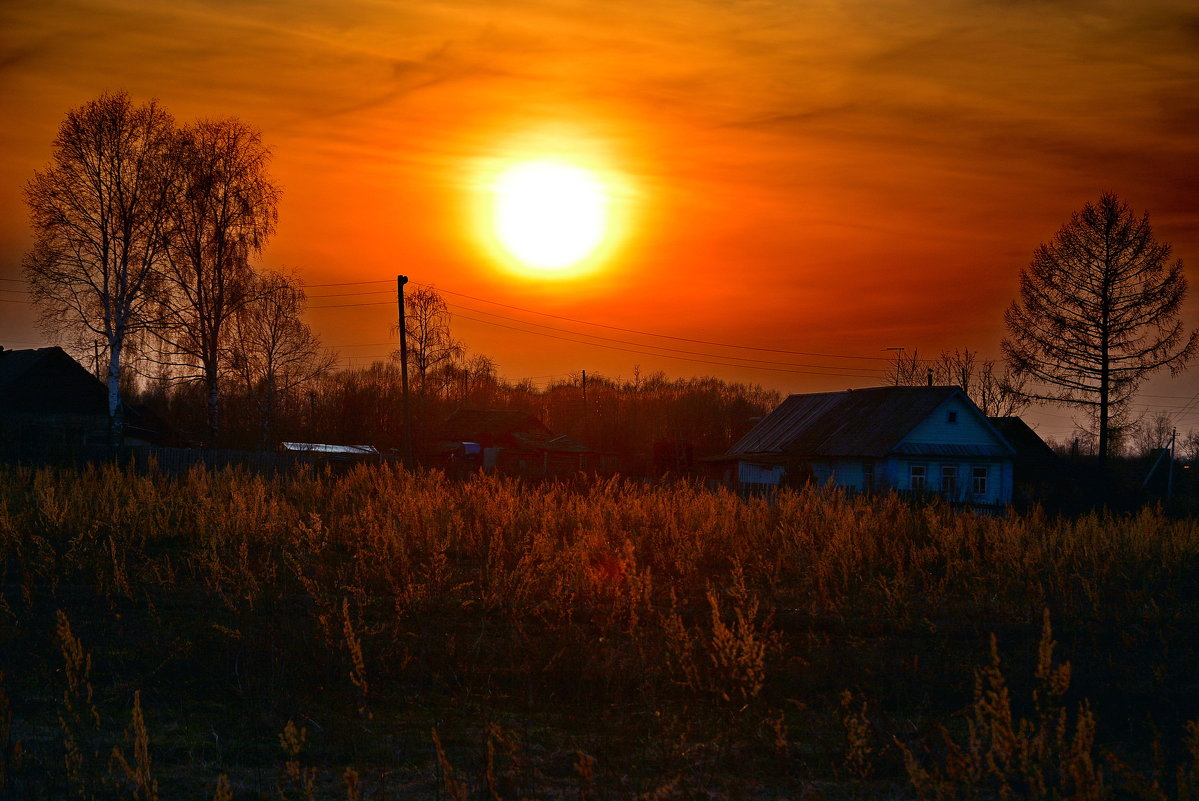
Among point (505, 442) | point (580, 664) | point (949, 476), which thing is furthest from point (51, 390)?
point (580, 664)

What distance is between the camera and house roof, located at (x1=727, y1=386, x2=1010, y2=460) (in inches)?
1426

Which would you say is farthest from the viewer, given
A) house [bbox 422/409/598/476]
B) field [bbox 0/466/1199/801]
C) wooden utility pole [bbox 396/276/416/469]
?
house [bbox 422/409/598/476]

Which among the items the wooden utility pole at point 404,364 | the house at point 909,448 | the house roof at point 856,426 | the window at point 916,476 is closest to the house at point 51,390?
the wooden utility pole at point 404,364

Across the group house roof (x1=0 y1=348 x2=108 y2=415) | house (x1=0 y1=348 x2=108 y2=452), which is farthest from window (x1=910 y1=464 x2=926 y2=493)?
house roof (x1=0 y1=348 x2=108 y2=415)

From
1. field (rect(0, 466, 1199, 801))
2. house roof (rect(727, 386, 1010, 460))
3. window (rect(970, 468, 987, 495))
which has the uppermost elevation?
house roof (rect(727, 386, 1010, 460))

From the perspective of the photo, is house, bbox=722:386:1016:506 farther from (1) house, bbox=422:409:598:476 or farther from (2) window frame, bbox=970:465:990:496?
(1) house, bbox=422:409:598:476

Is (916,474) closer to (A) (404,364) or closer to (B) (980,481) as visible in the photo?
(B) (980,481)

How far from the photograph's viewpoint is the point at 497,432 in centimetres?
5600

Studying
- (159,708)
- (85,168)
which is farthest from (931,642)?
(85,168)

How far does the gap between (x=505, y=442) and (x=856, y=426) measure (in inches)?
920

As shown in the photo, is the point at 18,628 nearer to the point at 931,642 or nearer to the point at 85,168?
the point at 931,642

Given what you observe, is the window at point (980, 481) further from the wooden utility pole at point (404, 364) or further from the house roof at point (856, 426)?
the wooden utility pole at point (404, 364)

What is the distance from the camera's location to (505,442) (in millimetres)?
55562

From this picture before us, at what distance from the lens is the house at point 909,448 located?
3609cm
